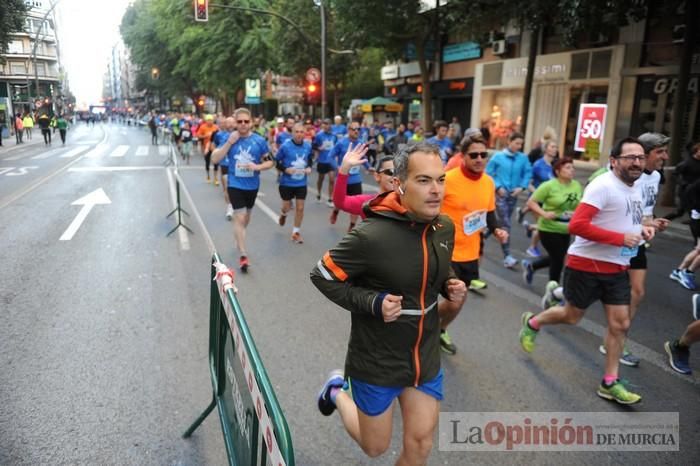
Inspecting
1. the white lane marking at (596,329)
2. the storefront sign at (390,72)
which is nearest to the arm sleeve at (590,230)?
the white lane marking at (596,329)

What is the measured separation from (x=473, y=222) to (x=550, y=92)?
65.3ft

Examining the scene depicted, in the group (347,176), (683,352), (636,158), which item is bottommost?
(683,352)

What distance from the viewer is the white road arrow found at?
8906 mm

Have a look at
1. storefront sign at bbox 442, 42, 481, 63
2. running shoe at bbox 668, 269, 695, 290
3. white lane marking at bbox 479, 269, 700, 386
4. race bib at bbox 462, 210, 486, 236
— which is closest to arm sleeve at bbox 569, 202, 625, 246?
race bib at bbox 462, 210, 486, 236

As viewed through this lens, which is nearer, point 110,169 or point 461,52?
point 110,169

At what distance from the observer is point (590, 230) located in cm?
372

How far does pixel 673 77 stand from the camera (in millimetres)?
16391

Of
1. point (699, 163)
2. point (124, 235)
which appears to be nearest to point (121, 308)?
point (124, 235)

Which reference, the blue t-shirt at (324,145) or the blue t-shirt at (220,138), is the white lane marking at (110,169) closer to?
the blue t-shirt at (220,138)

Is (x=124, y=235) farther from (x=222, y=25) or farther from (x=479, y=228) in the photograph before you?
(x=222, y=25)

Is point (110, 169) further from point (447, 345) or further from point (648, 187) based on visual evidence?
point (648, 187)

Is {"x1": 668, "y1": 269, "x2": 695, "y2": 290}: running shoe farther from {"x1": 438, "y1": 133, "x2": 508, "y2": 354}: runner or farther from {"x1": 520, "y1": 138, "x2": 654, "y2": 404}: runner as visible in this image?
{"x1": 438, "y1": 133, "x2": 508, "y2": 354}: runner

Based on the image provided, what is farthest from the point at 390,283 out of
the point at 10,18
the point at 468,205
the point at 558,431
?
the point at 10,18

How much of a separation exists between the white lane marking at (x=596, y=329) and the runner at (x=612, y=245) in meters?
0.80
